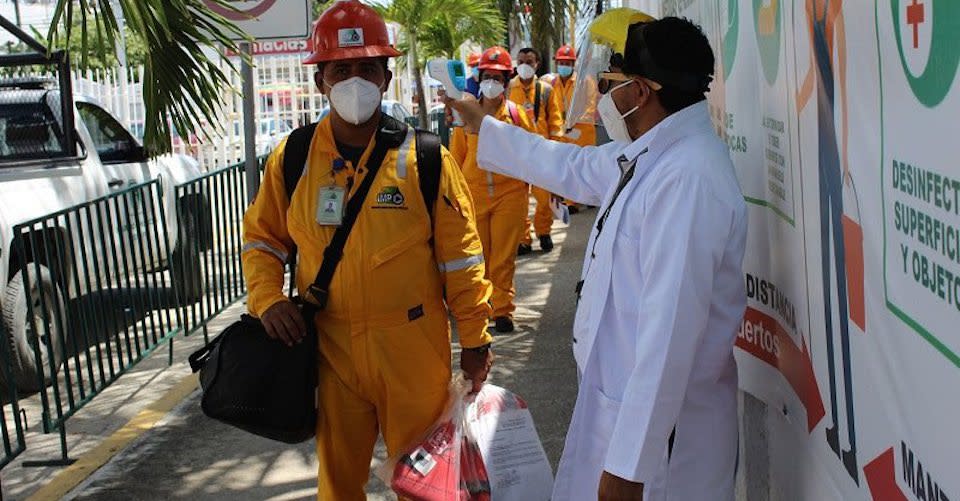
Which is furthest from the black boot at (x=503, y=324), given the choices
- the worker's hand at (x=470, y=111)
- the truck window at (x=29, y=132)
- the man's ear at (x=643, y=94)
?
the man's ear at (x=643, y=94)

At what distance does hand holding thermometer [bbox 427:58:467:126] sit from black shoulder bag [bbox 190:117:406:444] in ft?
1.43

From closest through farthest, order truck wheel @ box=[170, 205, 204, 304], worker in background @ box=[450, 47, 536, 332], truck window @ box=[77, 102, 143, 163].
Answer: truck wheel @ box=[170, 205, 204, 304] < worker in background @ box=[450, 47, 536, 332] < truck window @ box=[77, 102, 143, 163]

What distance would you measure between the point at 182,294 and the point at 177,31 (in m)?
3.49

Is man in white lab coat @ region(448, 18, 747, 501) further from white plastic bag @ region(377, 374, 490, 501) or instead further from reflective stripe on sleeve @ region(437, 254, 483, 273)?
reflective stripe on sleeve @ region(437, 254, 483, 273)

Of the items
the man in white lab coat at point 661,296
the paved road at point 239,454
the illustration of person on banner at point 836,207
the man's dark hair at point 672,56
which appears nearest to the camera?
the illustration of person on banner at point 836,207

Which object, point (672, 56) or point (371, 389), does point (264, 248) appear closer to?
point (371, 389)

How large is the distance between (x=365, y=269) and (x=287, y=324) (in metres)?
0.31

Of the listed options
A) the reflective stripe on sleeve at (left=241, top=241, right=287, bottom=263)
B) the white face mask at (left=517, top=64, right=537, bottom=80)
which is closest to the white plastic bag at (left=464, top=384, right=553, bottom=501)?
the reflective stripe on sleeve at (left=241, top=241, right=287, bottom=263)

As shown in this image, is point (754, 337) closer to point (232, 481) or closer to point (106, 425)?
point (232, 481)

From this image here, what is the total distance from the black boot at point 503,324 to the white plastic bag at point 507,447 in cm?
430

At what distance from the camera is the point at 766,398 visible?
329cm

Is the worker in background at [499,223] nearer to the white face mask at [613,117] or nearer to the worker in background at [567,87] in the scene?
the worker in background at [567,87]

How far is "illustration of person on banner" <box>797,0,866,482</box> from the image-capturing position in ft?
7.28

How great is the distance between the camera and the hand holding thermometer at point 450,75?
4.07m
